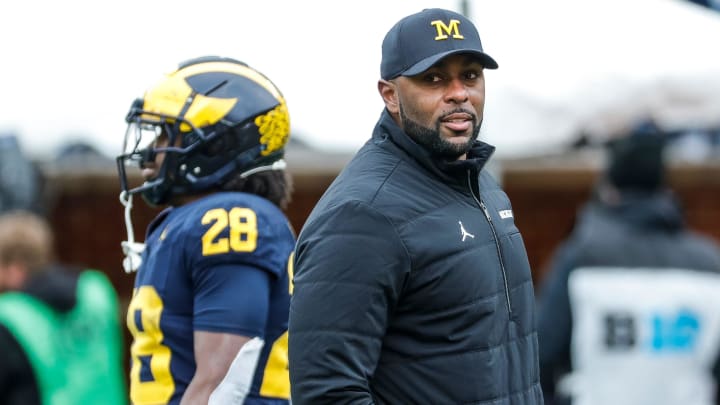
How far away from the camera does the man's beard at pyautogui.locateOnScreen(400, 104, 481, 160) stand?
11.8ft

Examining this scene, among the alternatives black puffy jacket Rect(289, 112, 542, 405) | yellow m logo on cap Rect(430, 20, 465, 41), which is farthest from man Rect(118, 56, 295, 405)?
yellow m logo on cap Rect(430, 20, 465, 41)

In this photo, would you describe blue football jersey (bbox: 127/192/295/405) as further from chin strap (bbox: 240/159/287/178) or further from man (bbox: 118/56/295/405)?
chin strap (bbox: 240/159/287/178)

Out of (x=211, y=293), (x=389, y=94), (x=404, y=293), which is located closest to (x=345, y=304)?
(x=404, y=293)

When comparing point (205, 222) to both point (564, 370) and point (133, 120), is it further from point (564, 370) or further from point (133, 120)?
point (564, 370)

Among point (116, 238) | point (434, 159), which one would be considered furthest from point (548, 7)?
point (434, 159)

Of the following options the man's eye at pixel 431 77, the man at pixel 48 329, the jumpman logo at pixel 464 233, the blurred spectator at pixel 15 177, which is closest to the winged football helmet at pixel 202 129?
the man's eye at pixel 431 77

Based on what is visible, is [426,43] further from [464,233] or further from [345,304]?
[345,304]

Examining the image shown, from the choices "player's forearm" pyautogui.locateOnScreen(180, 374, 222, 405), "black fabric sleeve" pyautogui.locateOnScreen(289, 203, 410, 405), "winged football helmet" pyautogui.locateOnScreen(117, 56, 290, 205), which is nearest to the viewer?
"black fabric sleeve" pyautogui.locateOnScreen(289, 203, 410, 405)

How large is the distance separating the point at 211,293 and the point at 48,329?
2.72 meters

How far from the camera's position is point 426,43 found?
3.58 m

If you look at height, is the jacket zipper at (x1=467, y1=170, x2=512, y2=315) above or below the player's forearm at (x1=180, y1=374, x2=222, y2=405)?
above

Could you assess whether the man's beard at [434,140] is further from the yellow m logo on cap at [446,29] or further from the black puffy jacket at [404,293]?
the yellow m logo on cap at [446,29]

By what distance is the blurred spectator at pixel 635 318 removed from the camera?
638 centimetres

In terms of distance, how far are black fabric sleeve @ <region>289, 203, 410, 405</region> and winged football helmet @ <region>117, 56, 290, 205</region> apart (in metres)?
0.99
